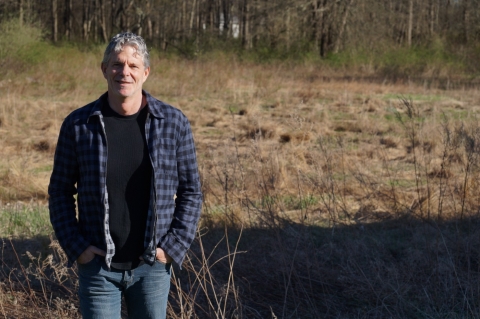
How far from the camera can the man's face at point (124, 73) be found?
2510 millimetres

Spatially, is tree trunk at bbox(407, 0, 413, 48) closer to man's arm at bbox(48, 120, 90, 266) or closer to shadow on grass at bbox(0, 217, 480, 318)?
shadow on grass at bbox(0, 217, 480, 318)

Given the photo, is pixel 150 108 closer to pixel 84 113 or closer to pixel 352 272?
pixel 84 113

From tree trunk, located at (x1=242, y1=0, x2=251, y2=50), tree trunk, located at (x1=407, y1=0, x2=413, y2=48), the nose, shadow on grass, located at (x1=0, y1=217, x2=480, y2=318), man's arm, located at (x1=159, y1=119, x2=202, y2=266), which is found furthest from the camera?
tree trunk, located at (x1=407, y1=0, x2=413, y2=48)

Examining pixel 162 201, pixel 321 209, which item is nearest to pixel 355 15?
pixel 321 209

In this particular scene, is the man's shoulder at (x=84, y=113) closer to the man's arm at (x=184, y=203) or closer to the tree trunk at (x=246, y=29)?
the man's arm at (x=184, y=203)

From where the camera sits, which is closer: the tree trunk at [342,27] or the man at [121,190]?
the man at [121,190]

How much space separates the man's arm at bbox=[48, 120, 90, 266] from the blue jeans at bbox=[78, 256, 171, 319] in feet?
0.32

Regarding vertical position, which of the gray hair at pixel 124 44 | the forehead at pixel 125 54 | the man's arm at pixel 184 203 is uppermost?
the gray hair at pixel 124 44

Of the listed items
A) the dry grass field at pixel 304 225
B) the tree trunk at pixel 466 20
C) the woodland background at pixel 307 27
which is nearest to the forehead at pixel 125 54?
the dry grass field at pixel 304 225

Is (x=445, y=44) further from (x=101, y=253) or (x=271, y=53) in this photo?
(x=101, y=253)

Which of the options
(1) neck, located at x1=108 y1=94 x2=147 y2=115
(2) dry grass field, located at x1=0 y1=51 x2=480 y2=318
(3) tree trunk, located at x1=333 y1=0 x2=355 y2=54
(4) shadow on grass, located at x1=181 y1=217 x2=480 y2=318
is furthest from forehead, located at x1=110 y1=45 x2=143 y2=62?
(3) tree trunk, located at x1=333 y1=0 x2=355 y2=54

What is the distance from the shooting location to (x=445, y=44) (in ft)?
105

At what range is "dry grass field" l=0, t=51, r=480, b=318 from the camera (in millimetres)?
4410

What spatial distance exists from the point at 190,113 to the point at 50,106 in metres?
3.22
